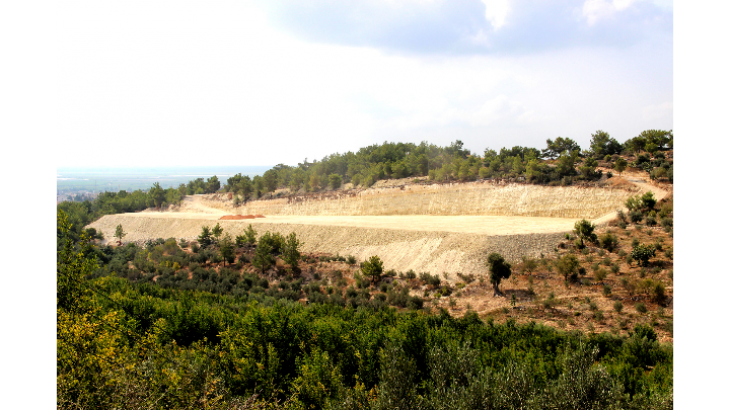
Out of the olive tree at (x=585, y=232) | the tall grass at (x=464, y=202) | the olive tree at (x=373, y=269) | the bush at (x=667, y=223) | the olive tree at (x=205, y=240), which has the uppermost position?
the tall grass at (x=464, y=202)

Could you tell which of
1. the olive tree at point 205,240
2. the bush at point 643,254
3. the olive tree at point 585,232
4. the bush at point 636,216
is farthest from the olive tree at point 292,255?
the bush at point 636,216

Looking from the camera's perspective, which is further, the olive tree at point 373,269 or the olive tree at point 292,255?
the olive tree at point 292,255

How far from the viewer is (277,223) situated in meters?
34.8

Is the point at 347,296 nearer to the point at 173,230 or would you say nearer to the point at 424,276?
the point at 424,276

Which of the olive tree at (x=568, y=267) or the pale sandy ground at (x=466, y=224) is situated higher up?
the pale sandy ground at (x=466, y=224)

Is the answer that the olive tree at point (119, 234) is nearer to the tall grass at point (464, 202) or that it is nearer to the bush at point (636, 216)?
the tall grass at point (464, 202)

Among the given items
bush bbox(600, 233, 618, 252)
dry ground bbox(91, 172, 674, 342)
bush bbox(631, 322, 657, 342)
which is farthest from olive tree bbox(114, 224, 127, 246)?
bush bbox(631, 322, 657, 342)

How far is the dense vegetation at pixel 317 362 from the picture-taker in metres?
5.37

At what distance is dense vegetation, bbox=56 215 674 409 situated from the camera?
537 centimetres

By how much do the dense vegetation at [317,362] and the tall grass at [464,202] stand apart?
1866 cm

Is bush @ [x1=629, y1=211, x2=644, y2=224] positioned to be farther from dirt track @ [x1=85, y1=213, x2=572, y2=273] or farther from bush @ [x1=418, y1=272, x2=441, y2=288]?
bush @ [x1=418, y1=272, x2=441, y2=288]

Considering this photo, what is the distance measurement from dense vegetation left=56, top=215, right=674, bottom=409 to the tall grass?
61.2 ft

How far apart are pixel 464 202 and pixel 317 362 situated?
2974 cm
